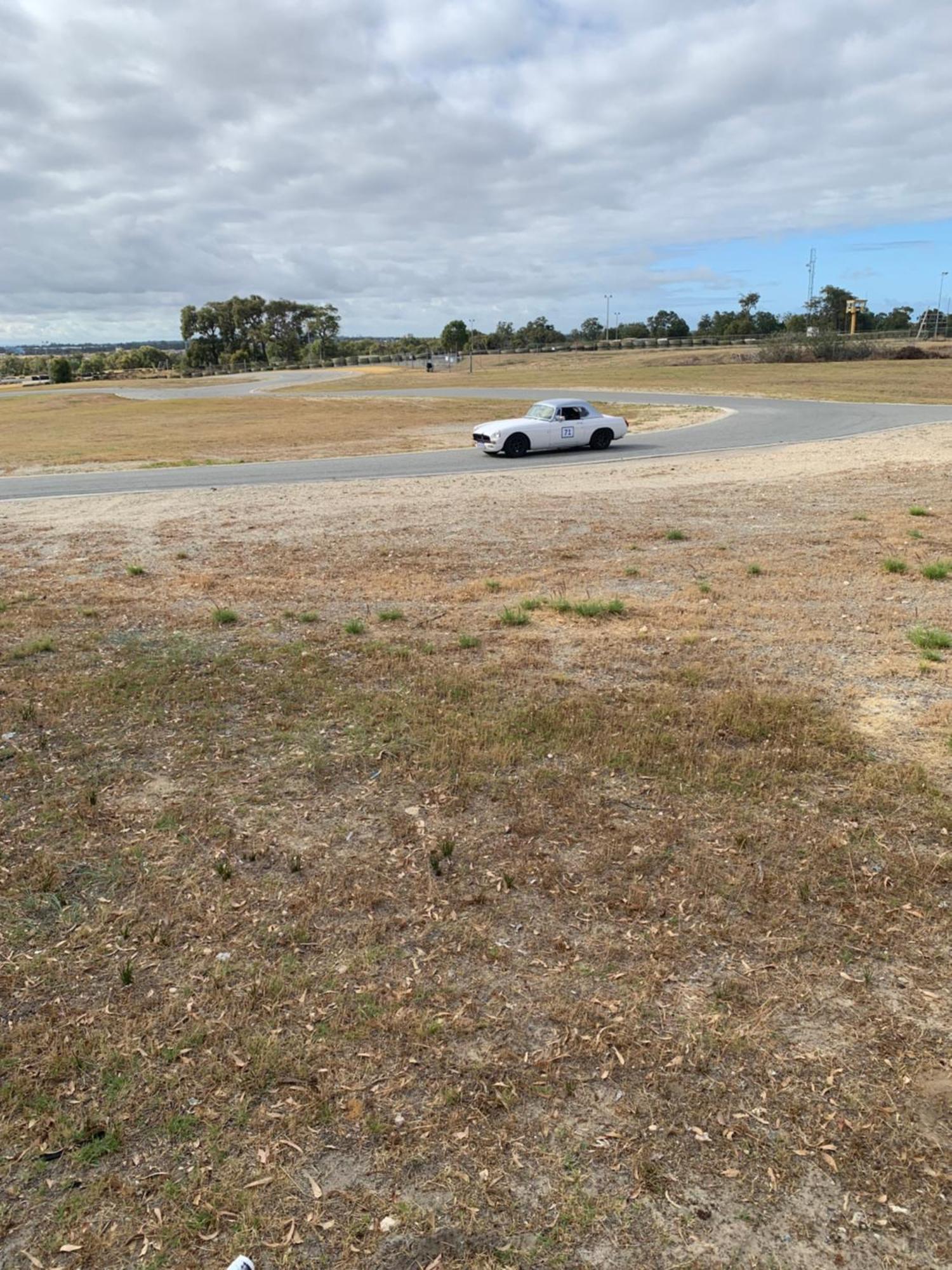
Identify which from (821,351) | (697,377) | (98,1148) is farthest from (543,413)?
(821,351)

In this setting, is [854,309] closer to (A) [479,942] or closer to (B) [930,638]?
(B) [930,638]

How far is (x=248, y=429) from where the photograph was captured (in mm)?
35688

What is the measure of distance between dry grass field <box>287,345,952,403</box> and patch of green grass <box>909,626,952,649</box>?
33.4 m

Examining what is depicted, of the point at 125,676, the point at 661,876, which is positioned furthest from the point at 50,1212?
the point at 125,676

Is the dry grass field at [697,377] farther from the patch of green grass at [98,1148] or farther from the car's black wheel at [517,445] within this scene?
the patch of green grass at [98,1148]

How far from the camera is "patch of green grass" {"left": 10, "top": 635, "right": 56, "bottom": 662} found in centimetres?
697

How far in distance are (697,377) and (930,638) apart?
182 ft

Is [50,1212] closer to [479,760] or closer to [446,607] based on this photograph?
[479,760]

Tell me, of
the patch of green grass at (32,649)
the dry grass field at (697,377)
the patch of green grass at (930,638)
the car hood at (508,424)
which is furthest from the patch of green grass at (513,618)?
the dry grass field at (697,377)

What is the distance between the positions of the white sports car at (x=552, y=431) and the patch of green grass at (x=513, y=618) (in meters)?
14.9

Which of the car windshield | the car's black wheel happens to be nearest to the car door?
the car windshield

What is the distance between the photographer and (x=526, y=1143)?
8.57ft

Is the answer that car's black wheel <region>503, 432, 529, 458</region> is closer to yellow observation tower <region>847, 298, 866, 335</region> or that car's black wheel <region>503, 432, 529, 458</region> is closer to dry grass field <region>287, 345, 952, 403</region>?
dry grass field <region>287, 345, 952, 403</region>

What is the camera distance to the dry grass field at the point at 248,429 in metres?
26.1
